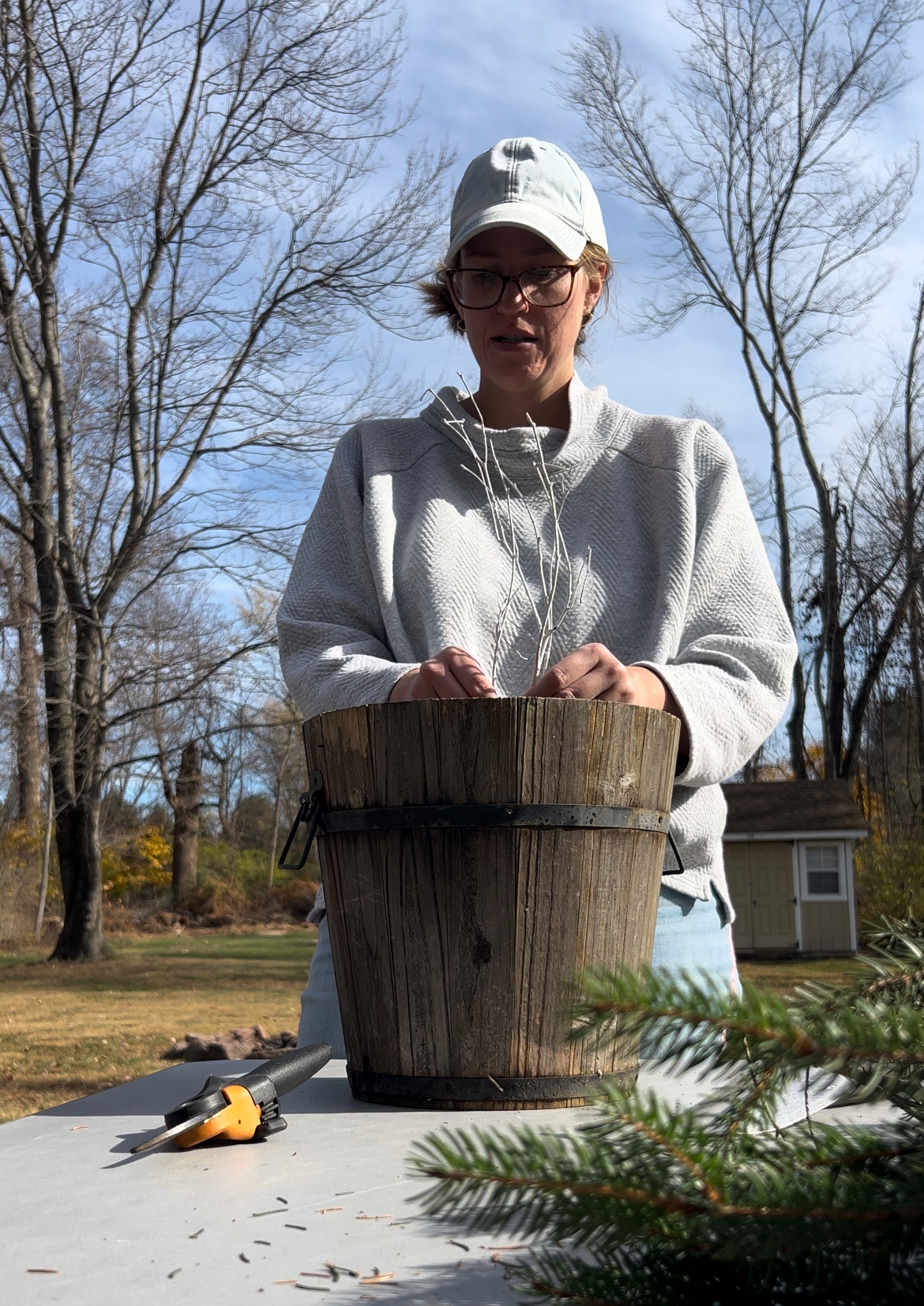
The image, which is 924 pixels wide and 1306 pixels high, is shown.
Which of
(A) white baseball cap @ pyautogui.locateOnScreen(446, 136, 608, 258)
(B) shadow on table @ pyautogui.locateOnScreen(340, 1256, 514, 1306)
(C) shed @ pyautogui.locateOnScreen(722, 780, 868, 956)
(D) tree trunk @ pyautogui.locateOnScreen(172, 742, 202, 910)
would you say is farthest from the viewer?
(D) tree trunk @ pyautogui.locateOnScreen(172, 742, 202, 910)

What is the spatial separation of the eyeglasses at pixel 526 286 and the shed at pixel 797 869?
22.1m

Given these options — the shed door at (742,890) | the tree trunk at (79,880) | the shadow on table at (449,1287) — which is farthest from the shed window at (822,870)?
the shadow on table at (449,1287)

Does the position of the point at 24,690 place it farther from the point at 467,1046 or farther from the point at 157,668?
the point at 467,1046

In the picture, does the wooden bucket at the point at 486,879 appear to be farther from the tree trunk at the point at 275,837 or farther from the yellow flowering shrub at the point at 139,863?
the tree trunk at the point at 275,837

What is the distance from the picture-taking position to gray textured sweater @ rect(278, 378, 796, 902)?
1.92 m

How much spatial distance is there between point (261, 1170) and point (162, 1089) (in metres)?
0.56

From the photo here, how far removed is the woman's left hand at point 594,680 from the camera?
1512mm

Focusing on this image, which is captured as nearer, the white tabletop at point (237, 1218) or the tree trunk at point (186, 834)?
the white tabletop at point (237, 1218)

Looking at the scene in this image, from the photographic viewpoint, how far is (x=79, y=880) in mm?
15336

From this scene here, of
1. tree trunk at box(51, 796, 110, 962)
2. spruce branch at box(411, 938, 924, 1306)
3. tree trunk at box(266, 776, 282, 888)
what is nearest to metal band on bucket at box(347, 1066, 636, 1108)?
spruce branch at box(411, 938, 924, 1306)

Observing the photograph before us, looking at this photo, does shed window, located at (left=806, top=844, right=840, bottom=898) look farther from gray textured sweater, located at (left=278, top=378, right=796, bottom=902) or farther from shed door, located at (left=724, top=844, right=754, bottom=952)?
gray textured sweater, located at (left=278, top=378, right=796, bottom=902)

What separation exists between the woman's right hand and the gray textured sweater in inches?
9.8

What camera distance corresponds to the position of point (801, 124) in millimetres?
21422

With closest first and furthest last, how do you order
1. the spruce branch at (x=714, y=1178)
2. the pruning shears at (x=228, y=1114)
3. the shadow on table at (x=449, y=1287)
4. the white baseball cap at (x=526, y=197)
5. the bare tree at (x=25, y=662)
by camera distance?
1. the spruce branch at (x=714, y=1178)
2. the shadow on table at (x=449, y=1287)
3. the pruning shears at (x=228, y=1114)
4. the white baseball cap at (x=526, y=197)
5. the bare tree at (x=25, y=662)
